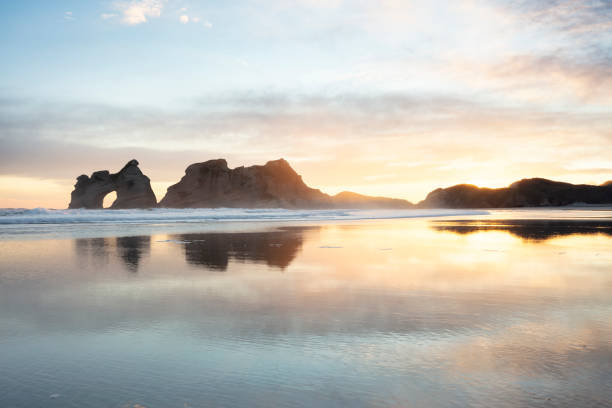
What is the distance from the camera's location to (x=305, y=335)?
5059 mm

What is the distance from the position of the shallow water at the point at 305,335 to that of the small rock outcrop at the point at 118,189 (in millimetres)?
147536

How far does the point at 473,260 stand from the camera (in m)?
11.7

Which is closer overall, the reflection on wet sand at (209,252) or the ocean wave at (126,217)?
the reflection on wet sand at (209,252)

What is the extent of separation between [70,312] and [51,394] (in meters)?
2.92

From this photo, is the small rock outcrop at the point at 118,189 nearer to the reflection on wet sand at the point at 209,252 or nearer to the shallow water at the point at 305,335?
the reflection on wet sand at the point at 209,252

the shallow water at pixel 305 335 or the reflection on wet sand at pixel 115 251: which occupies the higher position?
the reflection on wet sand at pixel 115 251

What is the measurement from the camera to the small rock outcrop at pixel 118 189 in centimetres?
14712

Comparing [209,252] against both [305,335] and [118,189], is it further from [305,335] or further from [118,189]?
[118,189]

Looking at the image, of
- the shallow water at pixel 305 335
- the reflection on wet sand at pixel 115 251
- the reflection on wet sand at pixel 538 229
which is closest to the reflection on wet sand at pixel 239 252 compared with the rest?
the shallow water at pixel 305 335

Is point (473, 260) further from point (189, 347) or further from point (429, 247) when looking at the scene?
point (189, 347)

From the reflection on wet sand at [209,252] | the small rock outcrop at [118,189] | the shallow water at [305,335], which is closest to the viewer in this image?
the shallow water at [305,335]

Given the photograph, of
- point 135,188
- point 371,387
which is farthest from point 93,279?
point 135,188

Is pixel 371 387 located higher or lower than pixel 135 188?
lower

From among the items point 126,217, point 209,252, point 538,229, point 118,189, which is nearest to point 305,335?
point 209,252
